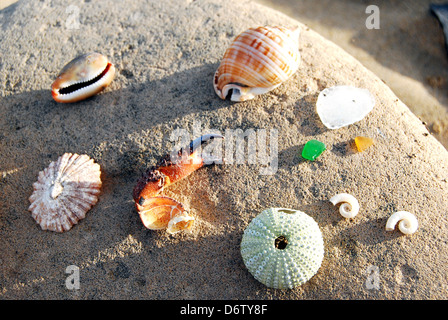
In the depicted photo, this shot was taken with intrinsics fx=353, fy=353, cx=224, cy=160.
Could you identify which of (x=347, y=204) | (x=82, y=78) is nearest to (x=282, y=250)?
(x=347, y=204)

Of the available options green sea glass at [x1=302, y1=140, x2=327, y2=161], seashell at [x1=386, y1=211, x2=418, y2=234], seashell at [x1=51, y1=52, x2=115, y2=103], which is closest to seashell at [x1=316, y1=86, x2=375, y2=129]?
green sea glass at [x1=302, y1=140, x2=327, y2=161]

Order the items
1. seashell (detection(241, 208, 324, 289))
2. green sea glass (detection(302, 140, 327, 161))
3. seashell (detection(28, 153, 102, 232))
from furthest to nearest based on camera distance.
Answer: green sea glass (detection(302, 140, 327, 161))
seashell (detection(28, 153, 102, 232))
seashell (detection(241, 208, 324, 289))

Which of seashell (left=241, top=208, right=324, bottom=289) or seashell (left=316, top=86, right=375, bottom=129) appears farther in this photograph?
seashell (left=316, top=86, right=375, bottom=129)

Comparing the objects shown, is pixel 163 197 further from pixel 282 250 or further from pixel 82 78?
pixel 82 78

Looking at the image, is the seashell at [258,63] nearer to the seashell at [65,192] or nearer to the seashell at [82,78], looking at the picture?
the seashell at [82,78]

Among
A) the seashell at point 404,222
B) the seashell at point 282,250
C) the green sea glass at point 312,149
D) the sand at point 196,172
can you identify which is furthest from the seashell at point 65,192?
the seashell at point 404,222

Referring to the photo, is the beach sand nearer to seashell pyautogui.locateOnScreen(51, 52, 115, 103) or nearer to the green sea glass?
the green sea glass

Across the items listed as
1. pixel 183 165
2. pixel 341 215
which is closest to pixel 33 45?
pixel 183 165
